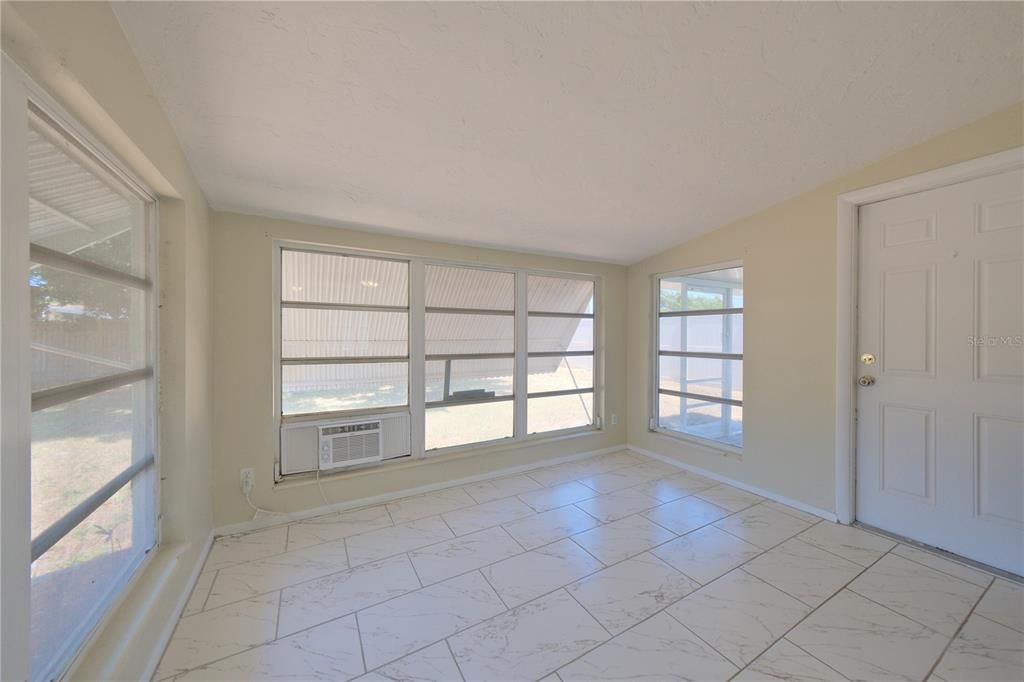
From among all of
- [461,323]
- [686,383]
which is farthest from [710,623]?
[461,323]

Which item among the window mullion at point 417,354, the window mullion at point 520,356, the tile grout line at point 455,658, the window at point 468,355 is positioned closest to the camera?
the tile grout line at point 455,658

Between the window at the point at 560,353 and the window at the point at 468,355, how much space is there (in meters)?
0.27

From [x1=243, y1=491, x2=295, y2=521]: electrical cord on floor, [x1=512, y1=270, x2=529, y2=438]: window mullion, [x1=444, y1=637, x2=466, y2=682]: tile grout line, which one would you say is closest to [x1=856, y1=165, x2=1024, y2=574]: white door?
[x1=512, y1=270, x2=529, y2=438]: window mullion

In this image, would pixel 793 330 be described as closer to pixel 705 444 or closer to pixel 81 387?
pixel 705 444

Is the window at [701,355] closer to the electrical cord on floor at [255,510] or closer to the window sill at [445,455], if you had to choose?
the window sill at [445,455]

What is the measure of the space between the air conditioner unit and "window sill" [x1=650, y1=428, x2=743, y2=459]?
2858 mm

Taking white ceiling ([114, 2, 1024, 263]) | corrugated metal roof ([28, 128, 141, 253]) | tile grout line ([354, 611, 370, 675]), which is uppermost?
white ceiling ([114, 2, 1024, 263])

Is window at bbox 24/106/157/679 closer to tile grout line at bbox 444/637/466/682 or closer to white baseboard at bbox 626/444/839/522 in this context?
tile grout line at bbox 444/637/466/682

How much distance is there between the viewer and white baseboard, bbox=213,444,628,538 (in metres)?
2.54

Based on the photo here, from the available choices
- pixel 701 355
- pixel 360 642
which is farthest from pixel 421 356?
pixel 701 355

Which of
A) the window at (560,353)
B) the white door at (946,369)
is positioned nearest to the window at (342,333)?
the window at (560,353)

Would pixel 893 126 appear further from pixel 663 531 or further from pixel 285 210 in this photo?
pixel 285 210

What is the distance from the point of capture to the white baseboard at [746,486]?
2.73m

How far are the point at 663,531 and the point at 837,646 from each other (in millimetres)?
1009
